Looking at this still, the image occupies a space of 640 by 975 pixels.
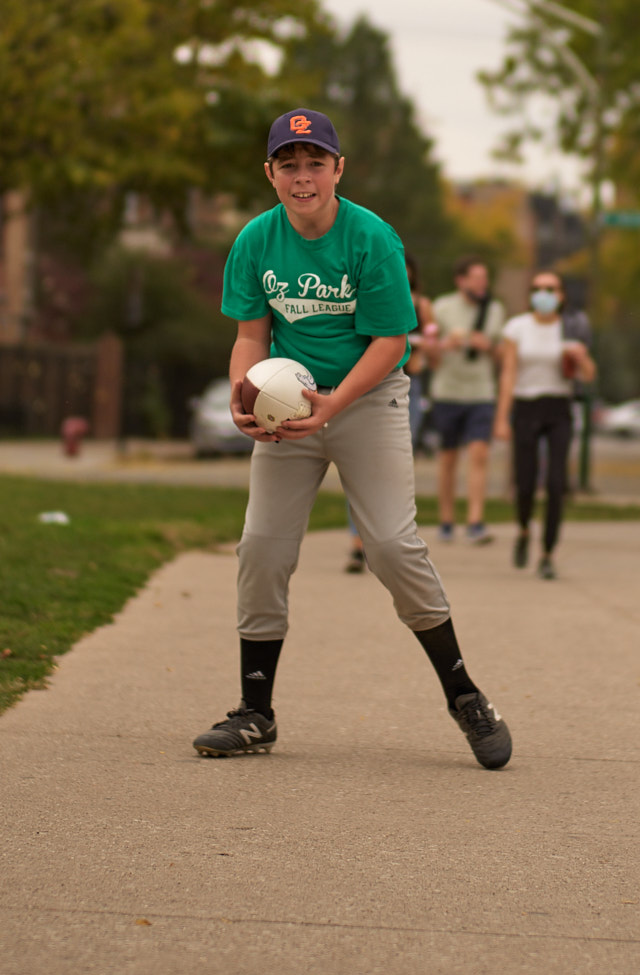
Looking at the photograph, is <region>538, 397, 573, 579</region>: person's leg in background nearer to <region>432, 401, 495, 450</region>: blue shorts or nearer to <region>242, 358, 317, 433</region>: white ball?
<region>432, 401, 495, 450</region>: blue shorts

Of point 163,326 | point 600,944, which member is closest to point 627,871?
point 600,944

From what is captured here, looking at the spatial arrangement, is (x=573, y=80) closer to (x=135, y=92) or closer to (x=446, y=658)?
(x=135, y=92)

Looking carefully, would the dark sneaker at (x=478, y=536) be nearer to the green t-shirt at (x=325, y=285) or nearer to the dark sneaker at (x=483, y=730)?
the dark sneaker at (x=483, y=730)

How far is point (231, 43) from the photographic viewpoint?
23656 millimetres

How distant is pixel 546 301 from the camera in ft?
30.8

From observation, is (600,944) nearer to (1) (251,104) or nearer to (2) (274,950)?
(2) (274,950)

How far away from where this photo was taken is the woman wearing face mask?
30.4 ft

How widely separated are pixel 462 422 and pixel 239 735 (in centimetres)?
642

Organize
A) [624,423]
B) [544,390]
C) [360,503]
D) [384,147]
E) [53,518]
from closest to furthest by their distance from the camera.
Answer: [360,503] → [544,390] → [53,518] → [624,423] → [384,147]

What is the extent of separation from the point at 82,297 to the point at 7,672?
1312 inches

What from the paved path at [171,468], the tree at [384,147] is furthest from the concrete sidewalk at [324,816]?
the tree at [384,147]

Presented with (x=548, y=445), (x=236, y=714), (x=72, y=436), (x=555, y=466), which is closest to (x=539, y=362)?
(x=548, y=445)

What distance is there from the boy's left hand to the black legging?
4847mm

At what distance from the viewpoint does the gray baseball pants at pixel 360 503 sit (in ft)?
15.4
